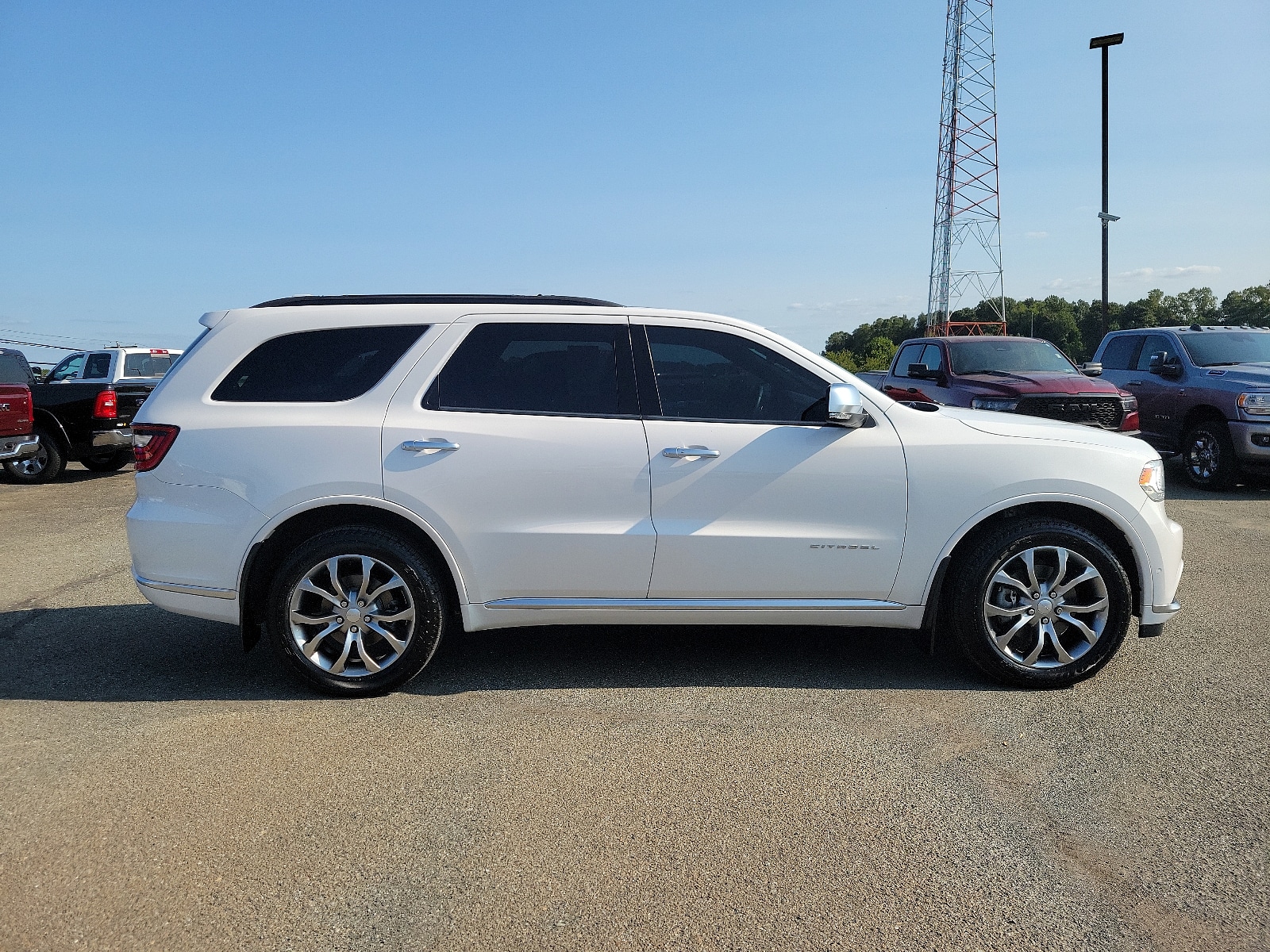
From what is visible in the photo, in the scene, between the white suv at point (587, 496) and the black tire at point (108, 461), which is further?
the black tire at point (108, 461)

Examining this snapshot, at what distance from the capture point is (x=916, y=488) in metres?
4.66

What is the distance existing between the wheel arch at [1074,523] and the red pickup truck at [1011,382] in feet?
17.4

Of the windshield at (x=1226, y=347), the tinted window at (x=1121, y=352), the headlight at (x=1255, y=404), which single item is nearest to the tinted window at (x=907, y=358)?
the tinted window at (x=1121, y=352)

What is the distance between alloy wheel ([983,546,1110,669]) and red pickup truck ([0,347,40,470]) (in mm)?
11819

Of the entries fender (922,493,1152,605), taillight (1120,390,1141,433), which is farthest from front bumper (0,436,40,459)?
taillight (1120,390,1141,433)

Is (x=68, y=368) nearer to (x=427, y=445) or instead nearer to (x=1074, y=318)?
(x=427, y=445)

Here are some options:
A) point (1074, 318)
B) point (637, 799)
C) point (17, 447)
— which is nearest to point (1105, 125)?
point (17, 447)

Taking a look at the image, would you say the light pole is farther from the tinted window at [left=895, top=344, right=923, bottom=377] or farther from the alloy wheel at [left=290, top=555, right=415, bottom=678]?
the alloy wheel at [left=290, top=555, right=415, bottom=678]

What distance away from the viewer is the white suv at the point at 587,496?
15.0 feet

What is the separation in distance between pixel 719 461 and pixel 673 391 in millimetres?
407

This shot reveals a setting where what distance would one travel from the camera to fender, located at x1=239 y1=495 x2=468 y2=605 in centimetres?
456

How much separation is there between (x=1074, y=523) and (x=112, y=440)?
13303 mm

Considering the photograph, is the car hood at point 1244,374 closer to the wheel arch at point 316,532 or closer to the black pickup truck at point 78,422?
the wheel arch at point 316,532

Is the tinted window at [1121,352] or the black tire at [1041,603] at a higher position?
the tinted window at [1121,352]
